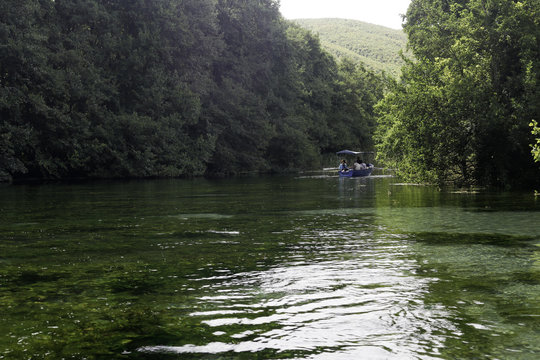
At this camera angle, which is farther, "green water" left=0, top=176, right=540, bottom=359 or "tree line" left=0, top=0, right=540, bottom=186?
"tree line" left=0, top=0, right=540, bottom=186

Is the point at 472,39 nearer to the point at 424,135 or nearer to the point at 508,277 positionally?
the point at 424,135

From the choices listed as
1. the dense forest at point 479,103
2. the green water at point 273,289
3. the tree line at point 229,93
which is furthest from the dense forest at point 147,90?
the green water at point 273,289

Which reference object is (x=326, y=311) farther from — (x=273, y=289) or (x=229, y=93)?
(x=229, y=93)

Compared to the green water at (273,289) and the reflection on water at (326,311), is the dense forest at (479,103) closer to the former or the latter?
the green water at (273,289)

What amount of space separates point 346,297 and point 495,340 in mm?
2073

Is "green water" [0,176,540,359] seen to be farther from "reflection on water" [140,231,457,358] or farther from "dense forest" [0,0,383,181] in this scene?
"dense forest" [0,0,383,181]

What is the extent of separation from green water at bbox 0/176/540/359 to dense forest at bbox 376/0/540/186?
12.1m

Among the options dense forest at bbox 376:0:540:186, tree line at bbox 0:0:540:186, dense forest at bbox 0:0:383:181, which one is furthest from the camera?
dense forest at bbox 0:0:383:181

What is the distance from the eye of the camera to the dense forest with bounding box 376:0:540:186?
2717cm

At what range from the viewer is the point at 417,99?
92.5 ft

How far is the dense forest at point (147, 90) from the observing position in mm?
43188

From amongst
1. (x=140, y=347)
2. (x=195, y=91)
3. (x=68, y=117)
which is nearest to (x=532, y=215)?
(x=140, y=347)

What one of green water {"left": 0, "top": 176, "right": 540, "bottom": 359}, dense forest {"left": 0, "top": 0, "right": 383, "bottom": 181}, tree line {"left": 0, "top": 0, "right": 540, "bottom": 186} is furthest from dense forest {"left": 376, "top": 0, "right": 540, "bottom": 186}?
dense forest {"left": 0, "top": 0, "right": 383, "bottom": 181}

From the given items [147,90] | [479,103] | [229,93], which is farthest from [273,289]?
[229,93]
